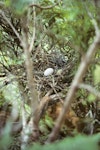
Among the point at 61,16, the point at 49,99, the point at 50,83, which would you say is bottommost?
the point at 49,99

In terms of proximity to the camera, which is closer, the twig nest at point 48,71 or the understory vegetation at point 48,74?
the understory vegetation at point 48,74

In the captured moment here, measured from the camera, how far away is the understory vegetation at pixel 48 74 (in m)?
0.97

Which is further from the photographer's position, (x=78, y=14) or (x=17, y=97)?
(x=17, y=97)

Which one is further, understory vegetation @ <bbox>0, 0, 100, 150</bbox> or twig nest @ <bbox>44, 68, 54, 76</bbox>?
twig nest @ <bbox>44, 68, 54, 76</bbox>

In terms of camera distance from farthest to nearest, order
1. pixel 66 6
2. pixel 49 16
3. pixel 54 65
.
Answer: pixel 54 65 < pixel 49 16 < pixel 66 6

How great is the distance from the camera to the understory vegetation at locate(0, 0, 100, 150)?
0.97 m

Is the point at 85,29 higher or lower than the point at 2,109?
higher

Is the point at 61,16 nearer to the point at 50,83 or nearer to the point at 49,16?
the point at 49,16

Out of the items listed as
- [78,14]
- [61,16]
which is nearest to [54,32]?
[61,16]

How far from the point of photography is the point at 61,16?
4.36 feet

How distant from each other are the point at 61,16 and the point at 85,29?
0.22 meters

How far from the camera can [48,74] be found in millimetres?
1594

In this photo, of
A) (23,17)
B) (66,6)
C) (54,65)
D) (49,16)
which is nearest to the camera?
(23,17)

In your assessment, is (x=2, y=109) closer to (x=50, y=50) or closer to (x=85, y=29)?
(x=50, y=50)
